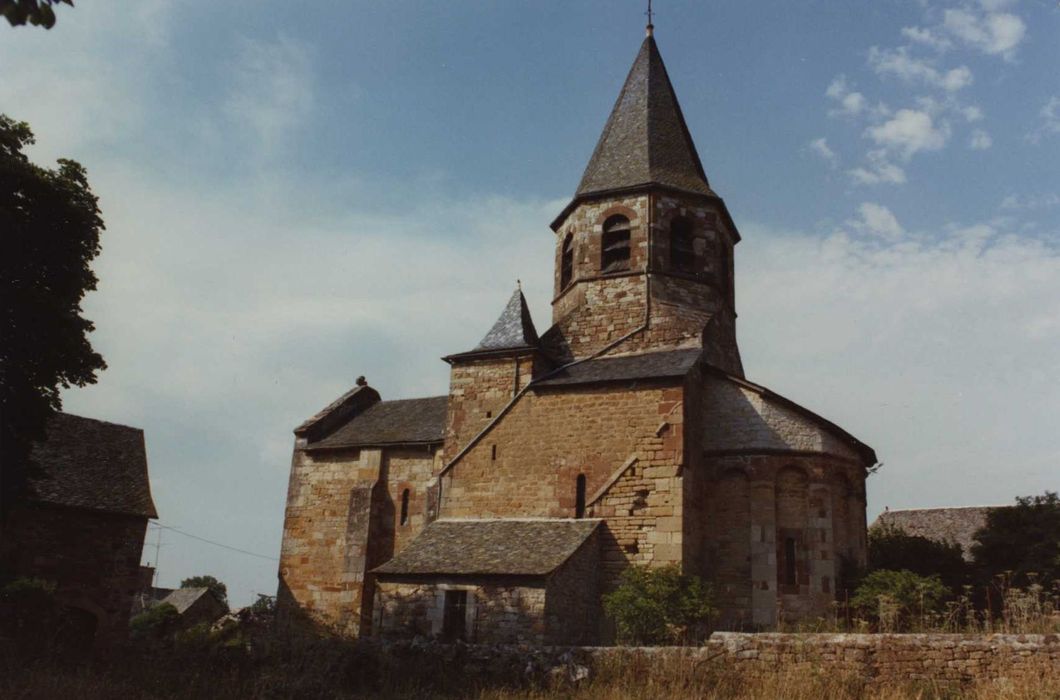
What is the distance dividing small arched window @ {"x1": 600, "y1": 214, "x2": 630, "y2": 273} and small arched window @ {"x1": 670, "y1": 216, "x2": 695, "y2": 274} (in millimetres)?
1224

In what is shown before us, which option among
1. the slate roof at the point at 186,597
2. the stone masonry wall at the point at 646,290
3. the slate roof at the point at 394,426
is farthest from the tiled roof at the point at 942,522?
the slate roof at the point at 186,597

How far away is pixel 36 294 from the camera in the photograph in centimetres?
1516

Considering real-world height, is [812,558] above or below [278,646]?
above

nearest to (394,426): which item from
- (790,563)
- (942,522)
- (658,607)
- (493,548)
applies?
(493,548)

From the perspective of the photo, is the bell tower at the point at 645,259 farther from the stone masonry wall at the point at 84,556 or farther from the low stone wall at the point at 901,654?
the stone masonry wall at the point at 84,556

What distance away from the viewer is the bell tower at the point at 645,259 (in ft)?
68.1

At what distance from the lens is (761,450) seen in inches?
695

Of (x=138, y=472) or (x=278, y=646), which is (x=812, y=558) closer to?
(x=278, y=646)

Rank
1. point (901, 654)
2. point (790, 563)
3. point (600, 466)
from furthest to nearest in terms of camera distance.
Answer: point (600, 466) → point (790, 563) → point (901, 654)

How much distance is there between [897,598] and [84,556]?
19231mm

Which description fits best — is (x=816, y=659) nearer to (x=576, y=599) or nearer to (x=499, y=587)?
(x=576, y=599)

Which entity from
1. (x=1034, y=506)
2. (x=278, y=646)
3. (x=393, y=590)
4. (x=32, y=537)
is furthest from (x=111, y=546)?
(x=1034, y=506)

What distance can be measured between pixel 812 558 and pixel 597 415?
542cm

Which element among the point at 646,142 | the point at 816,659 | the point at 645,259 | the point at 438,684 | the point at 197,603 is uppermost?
the point at 646,142
